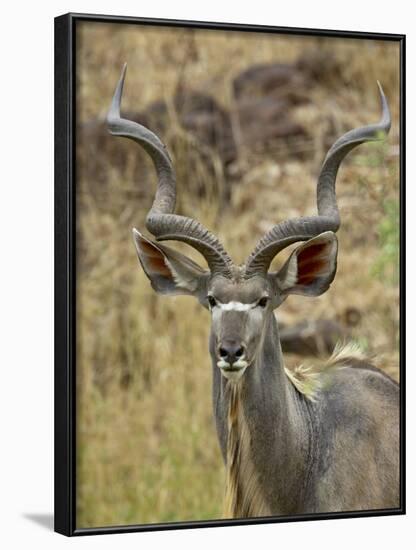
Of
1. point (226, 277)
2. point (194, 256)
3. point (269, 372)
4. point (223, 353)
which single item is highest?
point (194, 256)

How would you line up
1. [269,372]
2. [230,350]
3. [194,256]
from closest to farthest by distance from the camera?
[230,350], [269,372], [194,256]

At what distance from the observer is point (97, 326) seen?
396 inches

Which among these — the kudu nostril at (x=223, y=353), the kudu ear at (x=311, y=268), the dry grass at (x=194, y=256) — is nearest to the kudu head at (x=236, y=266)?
the kudu ear at (x=311, y=268)

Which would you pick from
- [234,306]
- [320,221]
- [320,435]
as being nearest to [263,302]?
A: [234,306]

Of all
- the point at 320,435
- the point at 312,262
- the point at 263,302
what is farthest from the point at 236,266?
the point at 320,435

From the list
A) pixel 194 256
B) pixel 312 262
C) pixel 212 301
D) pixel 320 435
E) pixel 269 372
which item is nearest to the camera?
pixel 212 301

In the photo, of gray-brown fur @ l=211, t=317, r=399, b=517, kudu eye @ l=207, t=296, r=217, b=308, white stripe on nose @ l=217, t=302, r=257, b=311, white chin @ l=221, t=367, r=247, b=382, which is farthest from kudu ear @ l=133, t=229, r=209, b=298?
white chin @ l=221, t=367, r=247, b=382

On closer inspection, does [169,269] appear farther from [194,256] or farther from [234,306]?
[194,256]

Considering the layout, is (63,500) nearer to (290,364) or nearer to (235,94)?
(290,364)

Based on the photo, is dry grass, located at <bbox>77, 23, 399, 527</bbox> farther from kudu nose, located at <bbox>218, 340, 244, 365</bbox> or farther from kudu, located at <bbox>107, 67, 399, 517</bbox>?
kudu nose, located at <bbox>218, 340, 244, 365</bbox>

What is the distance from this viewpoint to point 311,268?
7844mm

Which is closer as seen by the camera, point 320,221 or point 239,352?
point 239,352

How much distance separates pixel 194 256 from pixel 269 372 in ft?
9.05

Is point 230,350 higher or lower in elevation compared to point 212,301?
lower
